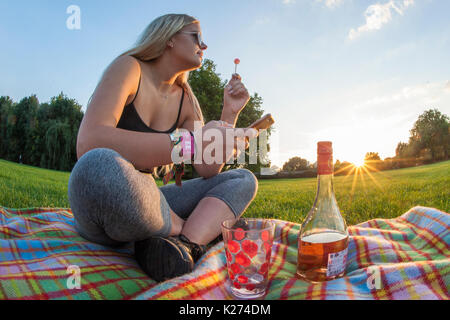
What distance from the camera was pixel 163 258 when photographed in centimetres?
142

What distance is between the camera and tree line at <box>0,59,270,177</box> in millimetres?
20859

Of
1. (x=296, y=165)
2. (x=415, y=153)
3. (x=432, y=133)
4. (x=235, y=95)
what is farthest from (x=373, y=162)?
(x=235, y=95)

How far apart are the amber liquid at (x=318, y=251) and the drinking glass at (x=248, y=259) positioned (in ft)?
0.68

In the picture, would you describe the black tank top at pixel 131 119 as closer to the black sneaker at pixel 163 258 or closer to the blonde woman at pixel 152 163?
the blonde woman at pixel 152 163

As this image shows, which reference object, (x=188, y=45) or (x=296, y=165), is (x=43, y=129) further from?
(x=188, y=45)

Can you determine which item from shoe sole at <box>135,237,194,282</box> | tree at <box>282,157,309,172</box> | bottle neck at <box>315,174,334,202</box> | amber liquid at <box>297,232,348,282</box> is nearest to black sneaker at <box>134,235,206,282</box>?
shoe sole at <box>135,237,194,282</box>

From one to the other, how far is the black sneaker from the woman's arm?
38cm

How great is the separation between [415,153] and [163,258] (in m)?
30.1

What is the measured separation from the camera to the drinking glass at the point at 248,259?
1.22 m

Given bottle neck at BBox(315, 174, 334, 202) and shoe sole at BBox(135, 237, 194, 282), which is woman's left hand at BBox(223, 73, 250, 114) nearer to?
bottle neck at BBox(315, 174, 334, 202)

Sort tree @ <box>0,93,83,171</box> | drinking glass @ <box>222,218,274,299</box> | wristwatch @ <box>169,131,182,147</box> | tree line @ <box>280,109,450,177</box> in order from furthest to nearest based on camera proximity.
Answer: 1. tree @ <box>0,93,83,171</box>
2. tree line @ <box>280,109,450,177</box>
3. wristwatch @ <box>169,131,182,147</box>
4. drinking glass @ <box>222,218,274,299</box>

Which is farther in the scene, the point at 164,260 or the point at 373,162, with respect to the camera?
the point at 373,162

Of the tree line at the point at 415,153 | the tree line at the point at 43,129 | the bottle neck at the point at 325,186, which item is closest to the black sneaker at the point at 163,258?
the bottle neck at the point at 325,186
